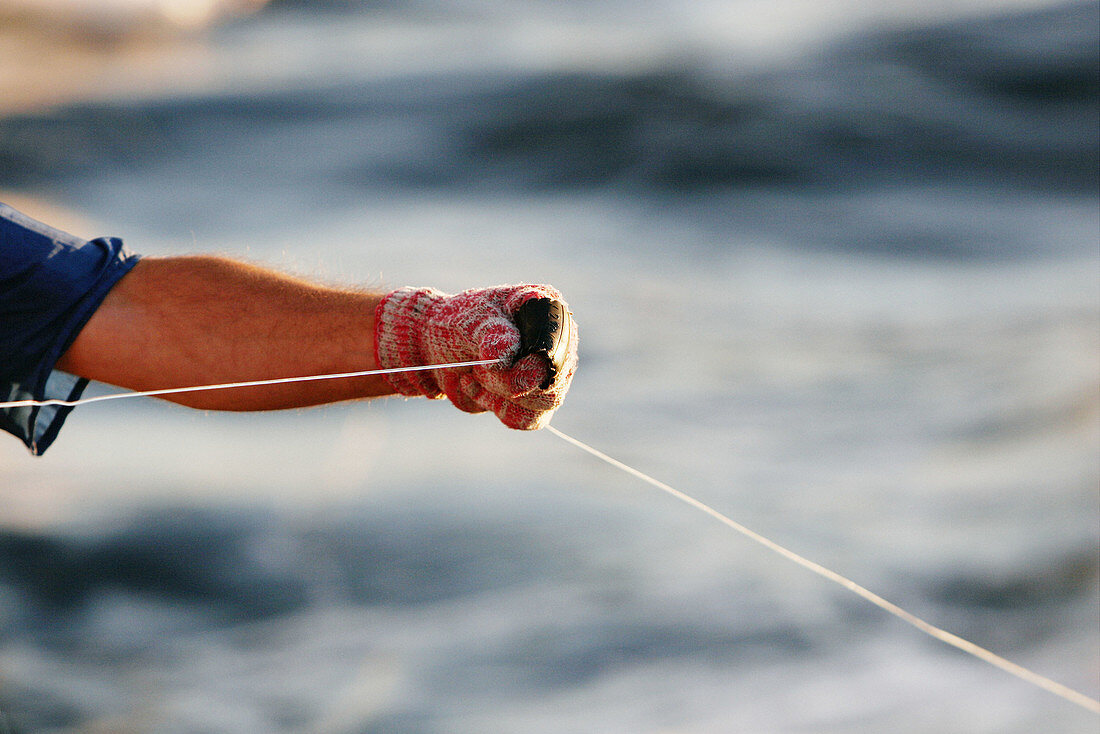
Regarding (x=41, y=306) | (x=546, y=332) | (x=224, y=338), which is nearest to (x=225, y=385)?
(x=224, y=338)

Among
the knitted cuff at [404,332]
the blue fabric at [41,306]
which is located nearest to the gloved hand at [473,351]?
the knitted cuff at [404,332]

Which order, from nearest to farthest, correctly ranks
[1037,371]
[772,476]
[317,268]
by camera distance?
[317,268]
[772,476]
[1037,371]

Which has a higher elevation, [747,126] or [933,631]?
[747,126]

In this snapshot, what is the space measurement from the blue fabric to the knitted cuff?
12.0 inches

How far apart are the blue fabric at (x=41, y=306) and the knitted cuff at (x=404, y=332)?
1.00ft

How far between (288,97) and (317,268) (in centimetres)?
198

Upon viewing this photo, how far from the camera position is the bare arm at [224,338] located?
929mm

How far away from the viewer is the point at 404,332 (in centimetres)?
90

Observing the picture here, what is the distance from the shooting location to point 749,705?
1.48 meters

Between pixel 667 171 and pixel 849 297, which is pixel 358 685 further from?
pixel 667 171

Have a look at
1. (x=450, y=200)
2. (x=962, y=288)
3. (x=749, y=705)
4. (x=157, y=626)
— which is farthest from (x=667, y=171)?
(x=157, y=626)

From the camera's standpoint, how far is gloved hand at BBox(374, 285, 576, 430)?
81cm

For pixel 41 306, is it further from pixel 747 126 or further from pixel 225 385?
pixel 747 126

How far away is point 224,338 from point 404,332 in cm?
21
